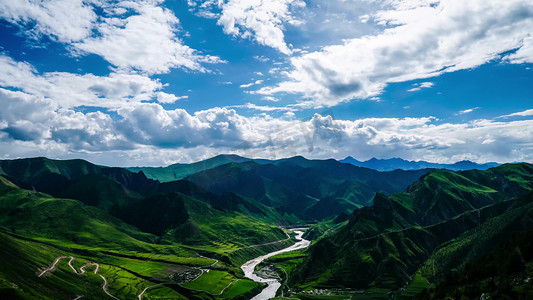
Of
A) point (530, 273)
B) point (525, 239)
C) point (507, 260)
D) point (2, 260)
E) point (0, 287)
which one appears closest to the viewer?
point (530, 273)

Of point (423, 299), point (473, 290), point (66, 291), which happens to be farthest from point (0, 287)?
point (473, 290)

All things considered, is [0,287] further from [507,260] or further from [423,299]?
[507,260]

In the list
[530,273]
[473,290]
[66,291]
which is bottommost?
[66,291]

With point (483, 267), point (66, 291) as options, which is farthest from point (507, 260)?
point (66, 291)

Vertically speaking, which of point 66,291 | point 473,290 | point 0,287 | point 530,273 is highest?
point 530,273

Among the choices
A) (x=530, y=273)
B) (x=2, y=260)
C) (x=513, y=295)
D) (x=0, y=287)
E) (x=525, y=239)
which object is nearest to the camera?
(x=513, y=295)

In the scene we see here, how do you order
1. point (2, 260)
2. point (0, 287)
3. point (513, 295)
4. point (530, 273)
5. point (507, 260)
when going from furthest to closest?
1. point (2, 260)
2. point (0, 287)
3. point (507, 260)
4. point (530, 273)
5. point (513, 295)

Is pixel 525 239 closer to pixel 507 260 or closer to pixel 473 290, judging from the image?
pixel 507 260

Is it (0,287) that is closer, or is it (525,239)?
(525,239)

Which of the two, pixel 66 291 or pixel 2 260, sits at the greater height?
pixel 2 260
